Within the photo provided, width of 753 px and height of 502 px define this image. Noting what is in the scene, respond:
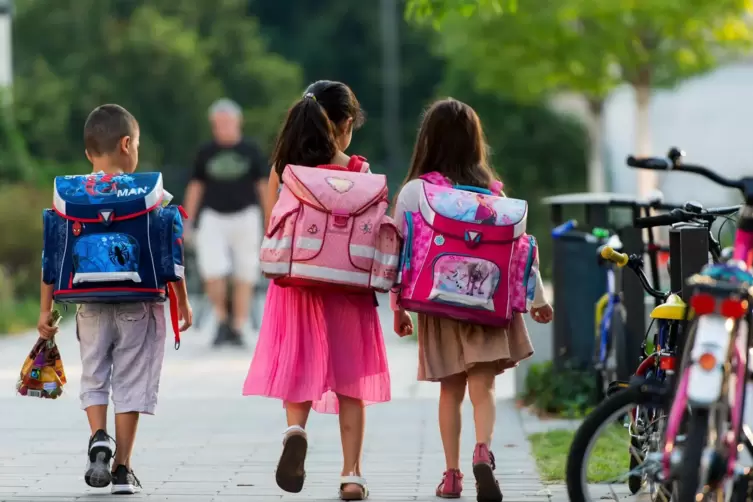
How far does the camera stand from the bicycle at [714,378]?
4.46 metres

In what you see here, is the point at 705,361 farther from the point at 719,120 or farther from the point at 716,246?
the point at 719,120

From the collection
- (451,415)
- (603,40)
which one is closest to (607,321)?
(451,415)

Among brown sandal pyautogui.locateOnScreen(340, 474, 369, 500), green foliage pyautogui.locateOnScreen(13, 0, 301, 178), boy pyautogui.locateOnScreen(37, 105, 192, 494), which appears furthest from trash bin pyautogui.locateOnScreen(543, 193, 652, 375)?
→ green foliage pyautogui.locateOnScreen(13, 0, 301, 178)

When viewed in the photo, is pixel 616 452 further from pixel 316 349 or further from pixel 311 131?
pixel 311 131

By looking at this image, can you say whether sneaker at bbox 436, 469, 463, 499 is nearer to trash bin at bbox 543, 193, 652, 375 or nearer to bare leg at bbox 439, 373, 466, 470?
bare leg at bbox 439, 373, 466, 470

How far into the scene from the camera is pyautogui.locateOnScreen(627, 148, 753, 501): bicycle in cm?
446

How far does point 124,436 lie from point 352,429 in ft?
2.94

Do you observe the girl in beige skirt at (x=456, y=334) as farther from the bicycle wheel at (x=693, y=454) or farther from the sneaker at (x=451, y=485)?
the bicycle wheel at (x=693, y=454)

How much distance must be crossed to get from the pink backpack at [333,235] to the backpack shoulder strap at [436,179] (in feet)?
0.80

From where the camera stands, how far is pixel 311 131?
6320mm

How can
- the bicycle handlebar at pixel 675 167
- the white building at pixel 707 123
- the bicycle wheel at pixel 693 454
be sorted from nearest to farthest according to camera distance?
the bicycle wheel at pixel 693 454
the bicycle handlebar at pixel 675 167
the white building at pixel 707 123

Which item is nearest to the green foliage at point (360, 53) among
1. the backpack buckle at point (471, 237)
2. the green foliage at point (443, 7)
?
the green foliage at point (443, 7)

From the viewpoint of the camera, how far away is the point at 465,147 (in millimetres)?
6402

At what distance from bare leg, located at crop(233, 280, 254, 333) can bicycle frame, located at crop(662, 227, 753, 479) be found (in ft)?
33.5
